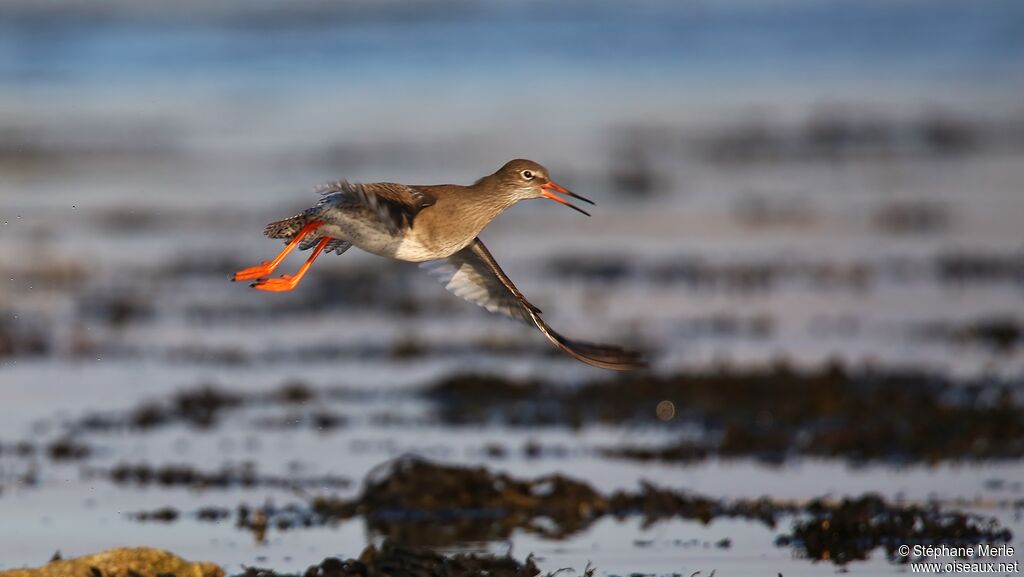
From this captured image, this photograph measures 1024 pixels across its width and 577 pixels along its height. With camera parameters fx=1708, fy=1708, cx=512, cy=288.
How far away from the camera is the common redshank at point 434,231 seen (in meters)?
6.67

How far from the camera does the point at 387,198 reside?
677 centimetres

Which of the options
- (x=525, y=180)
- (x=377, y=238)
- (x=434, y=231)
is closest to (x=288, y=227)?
(x=377, y=238)

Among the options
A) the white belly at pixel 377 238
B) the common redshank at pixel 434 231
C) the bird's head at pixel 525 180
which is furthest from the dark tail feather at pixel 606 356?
the white belly at pixel 377 238

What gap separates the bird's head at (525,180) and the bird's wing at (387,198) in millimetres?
450

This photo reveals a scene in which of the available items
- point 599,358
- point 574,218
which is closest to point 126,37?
point 574,218

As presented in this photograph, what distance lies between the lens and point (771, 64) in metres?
27.1

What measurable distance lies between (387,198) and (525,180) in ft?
3.02

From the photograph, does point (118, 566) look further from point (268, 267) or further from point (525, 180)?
point (525, 180)

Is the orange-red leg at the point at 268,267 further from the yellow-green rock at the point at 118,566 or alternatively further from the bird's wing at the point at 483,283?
the yellow-green rock at the point at 118,566

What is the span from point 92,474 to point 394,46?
20.4m

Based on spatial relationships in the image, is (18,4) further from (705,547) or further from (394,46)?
(705,547)

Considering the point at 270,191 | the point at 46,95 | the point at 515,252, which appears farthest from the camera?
the point at 46,95

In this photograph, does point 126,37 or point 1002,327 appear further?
point 126,37

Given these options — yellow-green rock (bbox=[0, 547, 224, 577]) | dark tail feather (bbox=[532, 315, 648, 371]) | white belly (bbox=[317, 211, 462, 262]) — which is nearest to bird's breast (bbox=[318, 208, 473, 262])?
white belly (bbox=[317, 211, 462, 262])
